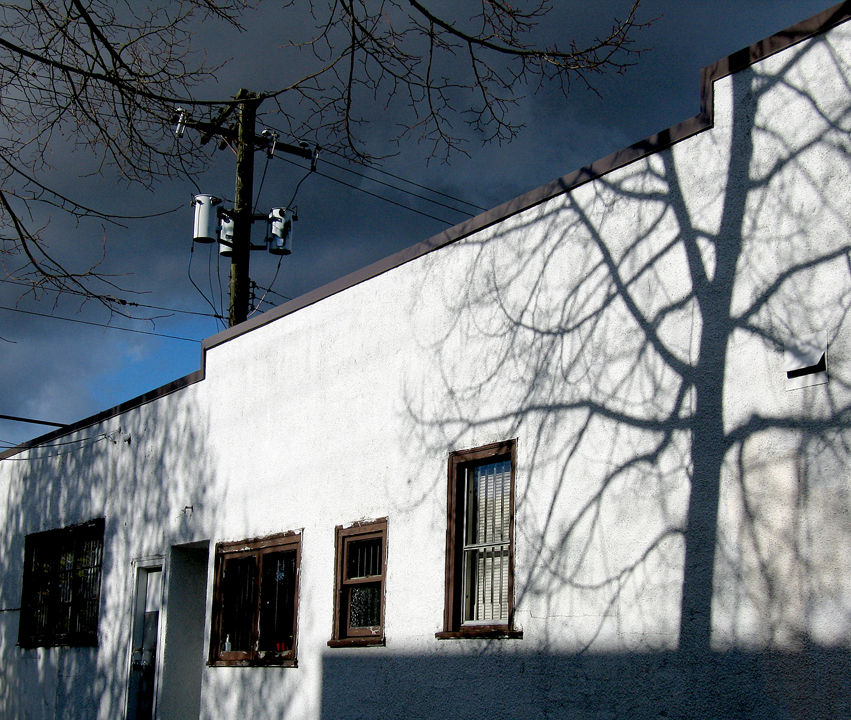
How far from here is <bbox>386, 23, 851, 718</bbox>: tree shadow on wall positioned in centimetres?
657

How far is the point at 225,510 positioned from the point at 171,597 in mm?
1942

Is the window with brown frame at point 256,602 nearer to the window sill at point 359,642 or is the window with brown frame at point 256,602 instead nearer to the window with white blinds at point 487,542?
the window sill at point 359,642

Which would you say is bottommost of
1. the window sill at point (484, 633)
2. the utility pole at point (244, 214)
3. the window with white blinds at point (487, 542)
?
the window sill at point (484, 633)

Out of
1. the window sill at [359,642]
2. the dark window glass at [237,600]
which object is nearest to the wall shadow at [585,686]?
the window sill at [359,642]

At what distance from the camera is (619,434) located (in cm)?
793

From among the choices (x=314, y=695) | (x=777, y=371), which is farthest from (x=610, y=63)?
(x=314, y=695)

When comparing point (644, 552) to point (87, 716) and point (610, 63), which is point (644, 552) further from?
point (87, 716)

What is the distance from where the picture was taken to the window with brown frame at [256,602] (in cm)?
1155

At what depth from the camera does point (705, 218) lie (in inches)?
300

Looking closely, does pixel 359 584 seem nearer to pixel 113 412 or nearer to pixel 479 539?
pixel 479 539

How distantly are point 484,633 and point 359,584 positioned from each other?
7.25 ft

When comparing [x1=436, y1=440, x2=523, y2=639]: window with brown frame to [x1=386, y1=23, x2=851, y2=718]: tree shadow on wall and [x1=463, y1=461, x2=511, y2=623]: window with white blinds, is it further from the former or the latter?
[x1=386, y1=23, x2=851, y2=718]: tree shadow on wall

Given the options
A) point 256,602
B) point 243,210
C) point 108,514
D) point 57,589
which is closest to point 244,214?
point 243,210

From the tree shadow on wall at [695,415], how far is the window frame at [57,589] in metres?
8.92
